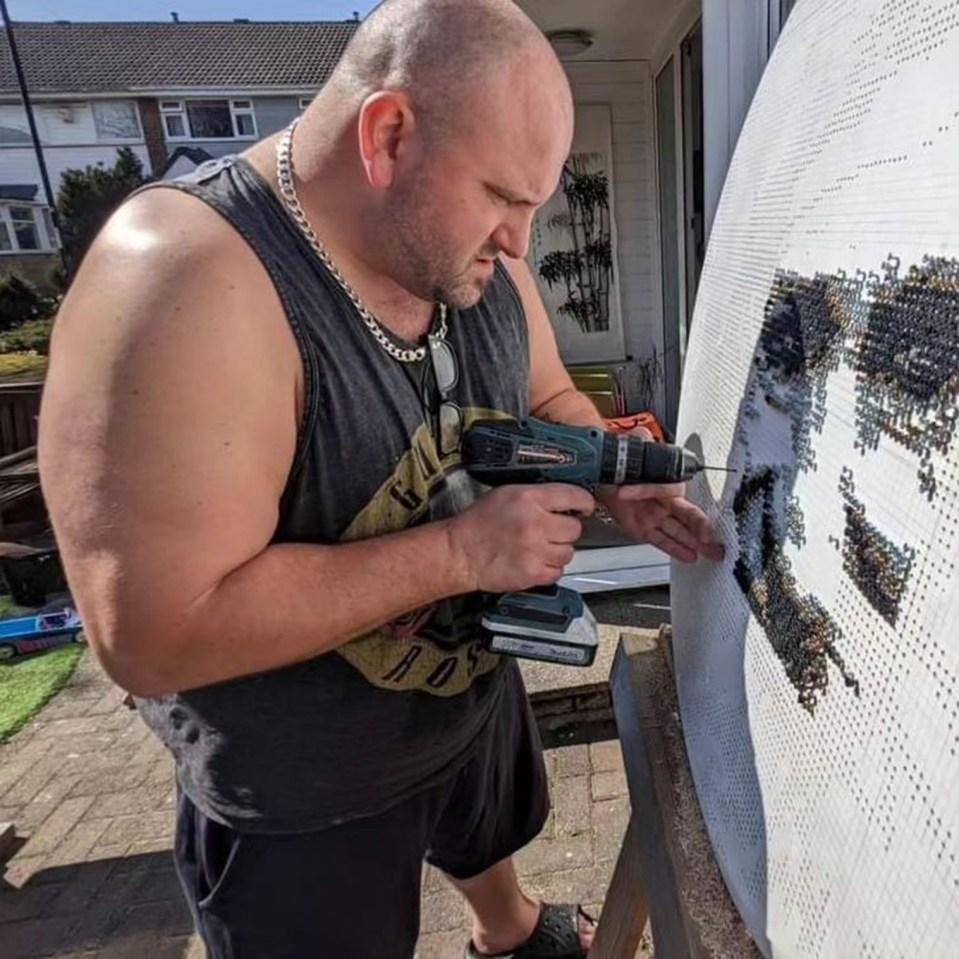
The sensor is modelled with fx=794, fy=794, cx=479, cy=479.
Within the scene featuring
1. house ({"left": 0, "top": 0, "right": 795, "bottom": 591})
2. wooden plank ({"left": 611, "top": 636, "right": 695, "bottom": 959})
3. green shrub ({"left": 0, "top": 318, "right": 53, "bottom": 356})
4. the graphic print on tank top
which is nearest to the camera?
wooden plank ({"left": 611, "top": 636, "right": 695, "bottom": 959})

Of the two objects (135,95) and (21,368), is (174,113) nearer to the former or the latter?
(135,95)

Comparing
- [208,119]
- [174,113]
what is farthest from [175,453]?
[174,113]

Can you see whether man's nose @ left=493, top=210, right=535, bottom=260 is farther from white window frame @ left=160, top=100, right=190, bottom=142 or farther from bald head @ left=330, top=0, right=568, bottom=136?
white window frame @ left=160, top=100, right=190, bottom=142

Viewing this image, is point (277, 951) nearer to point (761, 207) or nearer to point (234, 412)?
point (234, 412)

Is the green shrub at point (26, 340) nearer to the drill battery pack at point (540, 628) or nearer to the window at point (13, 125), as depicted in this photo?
the window at point (13, 125)

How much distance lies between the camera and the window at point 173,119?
20156mm

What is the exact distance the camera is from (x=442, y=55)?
0.87 meters

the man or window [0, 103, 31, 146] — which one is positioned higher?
window [0, 103, 31, 146]

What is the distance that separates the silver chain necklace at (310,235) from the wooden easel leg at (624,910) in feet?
2.46

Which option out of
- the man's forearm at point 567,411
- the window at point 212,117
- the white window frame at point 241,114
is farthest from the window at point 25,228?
the man's forearm at point 567,411

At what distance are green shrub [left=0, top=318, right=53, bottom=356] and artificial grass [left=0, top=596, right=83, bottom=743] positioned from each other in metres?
9.50

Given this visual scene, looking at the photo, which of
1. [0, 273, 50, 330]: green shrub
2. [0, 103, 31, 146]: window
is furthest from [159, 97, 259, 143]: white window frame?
[0, 273, 50, 330]: green shrub

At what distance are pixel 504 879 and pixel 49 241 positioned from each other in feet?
81.5

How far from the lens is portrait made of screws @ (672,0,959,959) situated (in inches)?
20.2
